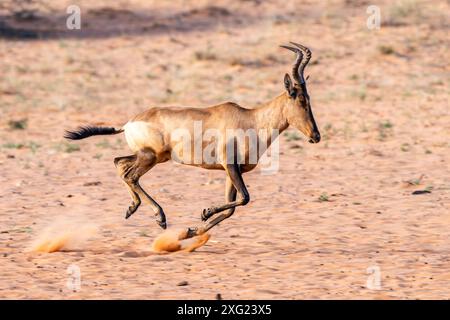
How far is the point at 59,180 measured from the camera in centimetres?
1355

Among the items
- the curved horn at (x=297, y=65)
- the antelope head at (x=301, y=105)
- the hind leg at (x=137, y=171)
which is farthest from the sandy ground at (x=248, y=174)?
the curved horn at (x=297, y=65)

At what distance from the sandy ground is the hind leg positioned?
1.38 ft

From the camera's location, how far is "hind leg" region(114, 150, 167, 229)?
9.62 metres

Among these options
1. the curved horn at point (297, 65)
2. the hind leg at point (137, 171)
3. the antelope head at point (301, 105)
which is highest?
the curved horn at point (297, 65)

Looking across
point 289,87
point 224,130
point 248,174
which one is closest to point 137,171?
point 224,130

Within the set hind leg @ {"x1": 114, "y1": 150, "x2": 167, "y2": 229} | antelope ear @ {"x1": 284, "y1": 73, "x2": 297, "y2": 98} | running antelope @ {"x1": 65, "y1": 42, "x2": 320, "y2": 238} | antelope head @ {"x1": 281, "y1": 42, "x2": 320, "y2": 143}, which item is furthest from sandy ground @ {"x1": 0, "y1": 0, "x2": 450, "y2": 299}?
antelope ear @ {"x1": 284, "y1": 73, "x2": 297, "y2": 98}

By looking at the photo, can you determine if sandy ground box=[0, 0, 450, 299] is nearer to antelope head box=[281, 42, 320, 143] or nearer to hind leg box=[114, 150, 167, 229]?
hind leg box=[114, 150, 167, 229]

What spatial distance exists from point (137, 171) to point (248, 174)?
4.23m

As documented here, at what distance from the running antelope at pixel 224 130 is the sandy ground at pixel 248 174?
0.71m

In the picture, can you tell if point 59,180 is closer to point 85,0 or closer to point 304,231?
point 304,231

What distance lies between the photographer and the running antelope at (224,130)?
30.9ft

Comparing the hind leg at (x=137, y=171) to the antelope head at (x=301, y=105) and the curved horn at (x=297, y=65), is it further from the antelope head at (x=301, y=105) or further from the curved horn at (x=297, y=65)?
the curved horn at (x=297, y=65)

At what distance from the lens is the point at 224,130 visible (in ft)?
31.0
